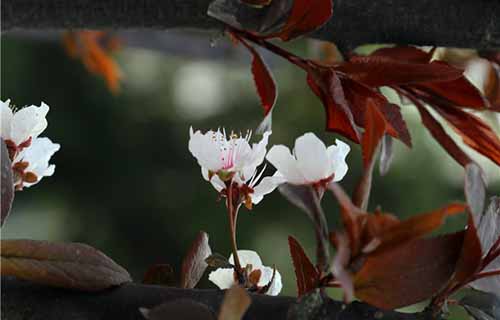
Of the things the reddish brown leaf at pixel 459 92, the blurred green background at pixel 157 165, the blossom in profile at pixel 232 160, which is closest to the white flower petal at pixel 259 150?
the blossom in profile at pixel 232 160

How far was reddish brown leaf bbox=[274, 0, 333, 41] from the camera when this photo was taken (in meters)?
0.31

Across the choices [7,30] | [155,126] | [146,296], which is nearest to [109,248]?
[155,126]

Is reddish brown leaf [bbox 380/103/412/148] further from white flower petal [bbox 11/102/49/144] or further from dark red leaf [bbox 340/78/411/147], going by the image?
white flower petal [bbox 11/102/49/144]

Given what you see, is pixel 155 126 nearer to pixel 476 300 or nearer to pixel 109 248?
pixel 109 248

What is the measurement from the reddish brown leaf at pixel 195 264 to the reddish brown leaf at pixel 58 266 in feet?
0.13

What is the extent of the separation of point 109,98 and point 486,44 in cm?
152

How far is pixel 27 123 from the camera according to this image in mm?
288

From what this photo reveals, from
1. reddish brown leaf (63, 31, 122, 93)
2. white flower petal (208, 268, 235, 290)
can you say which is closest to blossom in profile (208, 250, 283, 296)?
white flower petal (208, 268, 235, 290)

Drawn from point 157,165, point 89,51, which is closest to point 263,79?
point 89,51

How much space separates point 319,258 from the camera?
0.23 meters

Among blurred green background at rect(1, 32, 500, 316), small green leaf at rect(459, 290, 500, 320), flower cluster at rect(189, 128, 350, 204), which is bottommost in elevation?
blurred green background at rect(1, 32, 500, 316)

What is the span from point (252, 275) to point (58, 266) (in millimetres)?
74

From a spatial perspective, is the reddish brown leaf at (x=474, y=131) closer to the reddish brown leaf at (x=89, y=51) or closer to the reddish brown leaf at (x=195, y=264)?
the reddish brown leaf at (x=195, y=264)

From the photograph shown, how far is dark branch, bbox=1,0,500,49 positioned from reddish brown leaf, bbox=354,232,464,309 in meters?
0.12
